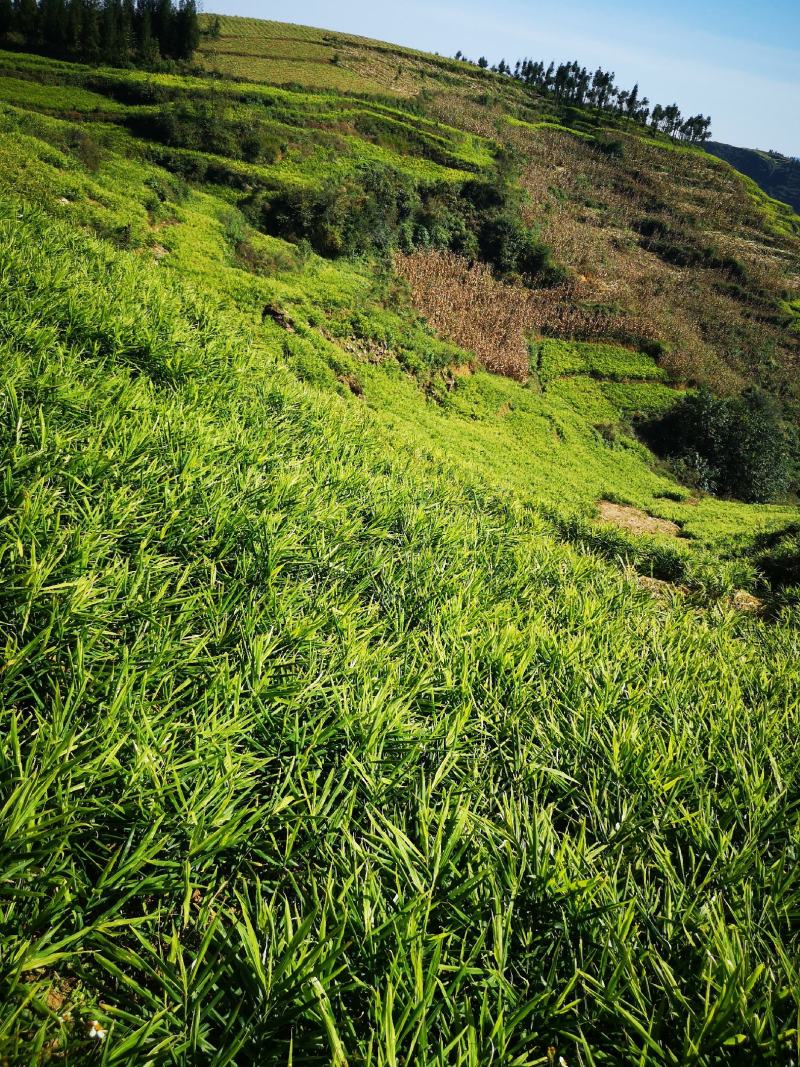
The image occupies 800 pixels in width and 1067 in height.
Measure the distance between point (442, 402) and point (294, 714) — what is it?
17210 mm

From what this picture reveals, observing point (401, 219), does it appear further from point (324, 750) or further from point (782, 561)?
point (324, 750)

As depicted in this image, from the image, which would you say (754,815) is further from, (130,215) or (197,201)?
(197,201)

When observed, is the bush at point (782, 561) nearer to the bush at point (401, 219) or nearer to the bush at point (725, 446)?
the bush at point (725, 446)

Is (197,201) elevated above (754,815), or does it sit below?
above

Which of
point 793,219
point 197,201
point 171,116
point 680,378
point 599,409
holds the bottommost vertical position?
point 599,409

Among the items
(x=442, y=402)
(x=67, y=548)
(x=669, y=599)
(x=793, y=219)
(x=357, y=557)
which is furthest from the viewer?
(x=793, y=219)

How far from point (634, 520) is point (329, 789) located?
1693 centimetres

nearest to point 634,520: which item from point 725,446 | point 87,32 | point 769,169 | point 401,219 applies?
point 725,446

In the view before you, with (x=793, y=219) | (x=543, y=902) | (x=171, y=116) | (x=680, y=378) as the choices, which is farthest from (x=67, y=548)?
(x=793, y=219)

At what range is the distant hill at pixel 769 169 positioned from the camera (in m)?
127

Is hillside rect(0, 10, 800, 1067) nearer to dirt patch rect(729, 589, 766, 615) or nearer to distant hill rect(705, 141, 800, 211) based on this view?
dirt patch rect(729, 589, 766, 615)

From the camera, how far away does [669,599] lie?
586 cm

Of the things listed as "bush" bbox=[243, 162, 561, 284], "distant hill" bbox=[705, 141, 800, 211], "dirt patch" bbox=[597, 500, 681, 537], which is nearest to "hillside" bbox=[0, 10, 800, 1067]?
"dirt patch" bbox=[597, 500, 681, 537]

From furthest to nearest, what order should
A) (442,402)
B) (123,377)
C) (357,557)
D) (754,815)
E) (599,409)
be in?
(599,409)
(442,402)
(123,377)
(357,557)
(754,815)
